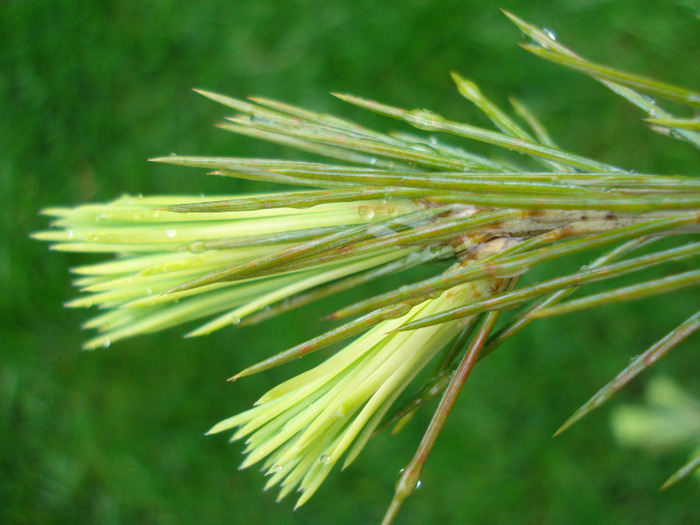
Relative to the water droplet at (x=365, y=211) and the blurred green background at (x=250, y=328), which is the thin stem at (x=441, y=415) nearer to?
the water droplet at (x=365, y=211)

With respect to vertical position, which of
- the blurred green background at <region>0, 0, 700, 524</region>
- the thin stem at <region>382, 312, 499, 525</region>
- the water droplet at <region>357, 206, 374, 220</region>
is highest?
the water droplet at <region>357, 206, 374, 220</region>

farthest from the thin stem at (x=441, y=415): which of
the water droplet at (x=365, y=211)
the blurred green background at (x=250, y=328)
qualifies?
the blurred green background at (x=250, y=328)

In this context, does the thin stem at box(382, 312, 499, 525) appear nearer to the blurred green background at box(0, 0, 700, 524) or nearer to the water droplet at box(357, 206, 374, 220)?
the water droplet at box(357, 206, 374, 220)

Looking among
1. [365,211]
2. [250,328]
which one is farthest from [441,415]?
[250,328]

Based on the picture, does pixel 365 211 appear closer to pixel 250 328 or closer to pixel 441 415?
pixel 441 415

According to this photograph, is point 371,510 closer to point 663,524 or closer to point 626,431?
point 663,524

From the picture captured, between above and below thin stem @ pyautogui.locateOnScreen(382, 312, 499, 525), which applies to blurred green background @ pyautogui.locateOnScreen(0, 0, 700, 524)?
below

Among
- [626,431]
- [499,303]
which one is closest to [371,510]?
[626,431]

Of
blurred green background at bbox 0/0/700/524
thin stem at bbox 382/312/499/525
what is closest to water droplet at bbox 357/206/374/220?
thin stem at bbox 382/312/499/525
